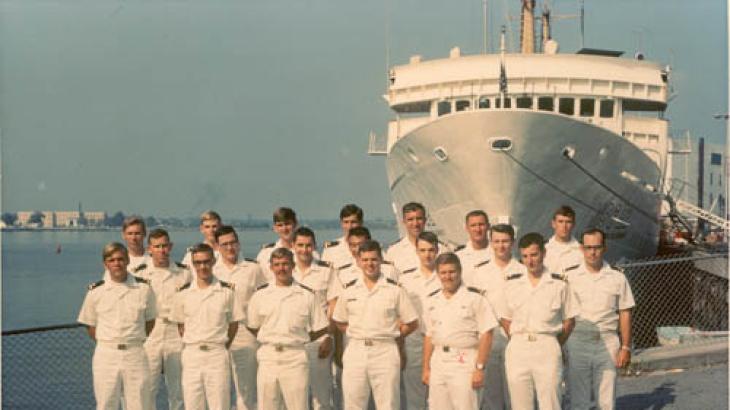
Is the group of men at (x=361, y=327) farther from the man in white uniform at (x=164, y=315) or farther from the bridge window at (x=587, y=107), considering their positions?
the bridge window at (x=587, y=107)

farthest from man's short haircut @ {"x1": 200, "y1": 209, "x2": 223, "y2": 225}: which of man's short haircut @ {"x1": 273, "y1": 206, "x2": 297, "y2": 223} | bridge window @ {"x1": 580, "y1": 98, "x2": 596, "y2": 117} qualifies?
bridge window @ {"x1": 580, "y1": 98, "x2": 596, "y2": 117}

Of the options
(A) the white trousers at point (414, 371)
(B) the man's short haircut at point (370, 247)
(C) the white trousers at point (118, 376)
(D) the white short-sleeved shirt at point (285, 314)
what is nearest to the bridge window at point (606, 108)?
(A) the white trousers at point (414, 371)

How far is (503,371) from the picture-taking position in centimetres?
624

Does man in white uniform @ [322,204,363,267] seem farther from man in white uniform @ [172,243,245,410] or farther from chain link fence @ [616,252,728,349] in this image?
chain link fence @ [616,252,728,349]

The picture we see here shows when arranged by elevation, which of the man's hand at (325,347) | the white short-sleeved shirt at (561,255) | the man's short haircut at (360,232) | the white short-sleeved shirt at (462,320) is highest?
the man's short haircut at (360,232)

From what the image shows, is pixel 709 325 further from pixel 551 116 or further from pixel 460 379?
pixel 460 379

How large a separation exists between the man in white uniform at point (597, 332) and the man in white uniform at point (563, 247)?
1.34 feet

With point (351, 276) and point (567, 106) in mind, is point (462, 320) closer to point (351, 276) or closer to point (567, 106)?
point (351, 276)

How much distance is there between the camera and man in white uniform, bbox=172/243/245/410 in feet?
19.1

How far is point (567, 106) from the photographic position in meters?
17.8

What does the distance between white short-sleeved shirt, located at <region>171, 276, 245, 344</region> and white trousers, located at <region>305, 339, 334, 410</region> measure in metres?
0.76

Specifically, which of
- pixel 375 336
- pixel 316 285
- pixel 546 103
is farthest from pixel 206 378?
pixel 546 103

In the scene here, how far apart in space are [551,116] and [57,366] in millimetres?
12427

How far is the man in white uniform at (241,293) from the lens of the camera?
6.39 m
